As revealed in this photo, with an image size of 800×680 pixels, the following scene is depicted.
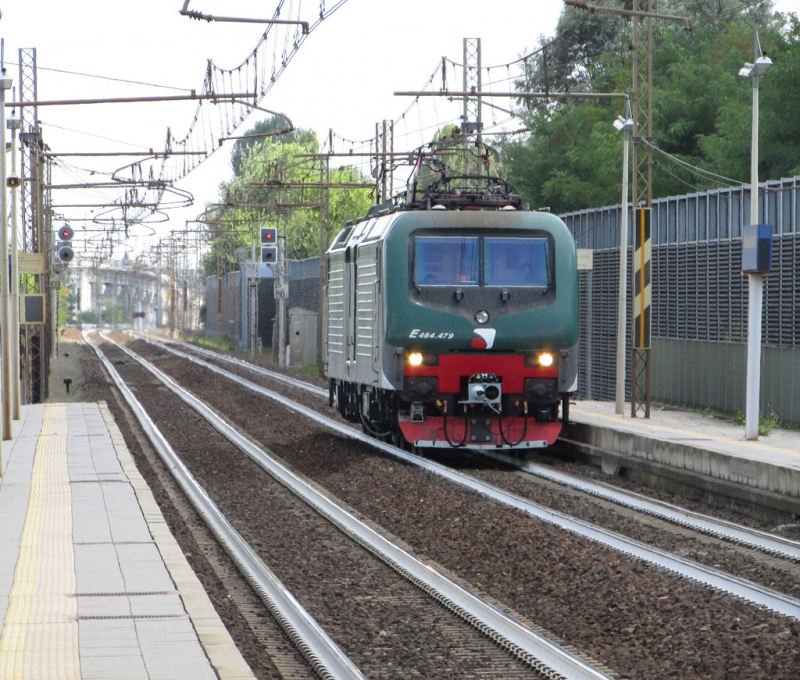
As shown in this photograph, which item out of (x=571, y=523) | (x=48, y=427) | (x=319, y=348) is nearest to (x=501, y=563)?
(x=571, y=523)

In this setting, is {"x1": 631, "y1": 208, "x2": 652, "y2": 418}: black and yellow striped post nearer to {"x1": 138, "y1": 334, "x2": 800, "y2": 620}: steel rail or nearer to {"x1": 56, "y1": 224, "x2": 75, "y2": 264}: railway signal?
{"x1": 138, "y1": 334, "x2": 800, "y2": 620}: steel rail

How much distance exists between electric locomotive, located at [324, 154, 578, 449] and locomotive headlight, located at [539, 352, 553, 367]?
0.01 metres

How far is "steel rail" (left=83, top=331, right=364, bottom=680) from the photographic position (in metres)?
6.86

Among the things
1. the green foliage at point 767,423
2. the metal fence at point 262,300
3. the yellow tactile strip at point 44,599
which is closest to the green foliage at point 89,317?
the metal fence at point 262,300

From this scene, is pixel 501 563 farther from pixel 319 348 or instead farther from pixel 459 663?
pixel 319 348

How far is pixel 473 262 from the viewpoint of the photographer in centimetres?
1639

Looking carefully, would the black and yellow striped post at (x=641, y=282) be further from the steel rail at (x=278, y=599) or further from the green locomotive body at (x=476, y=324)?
the steel rail at (x=278, y=599)

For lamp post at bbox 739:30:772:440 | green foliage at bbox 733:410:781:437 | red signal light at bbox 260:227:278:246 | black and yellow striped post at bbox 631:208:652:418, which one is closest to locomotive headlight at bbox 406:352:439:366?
lamp post at bbox 739:30:772:440

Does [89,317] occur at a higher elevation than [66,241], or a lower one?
lower

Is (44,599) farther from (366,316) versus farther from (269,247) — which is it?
(269,247)

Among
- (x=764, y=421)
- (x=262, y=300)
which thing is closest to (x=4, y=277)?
(x=764, y=421)

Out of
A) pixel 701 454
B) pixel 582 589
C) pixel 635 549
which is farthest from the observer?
pixel 701 454

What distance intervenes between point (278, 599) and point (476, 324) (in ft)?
26.5

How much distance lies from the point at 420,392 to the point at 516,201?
10.3 ft
